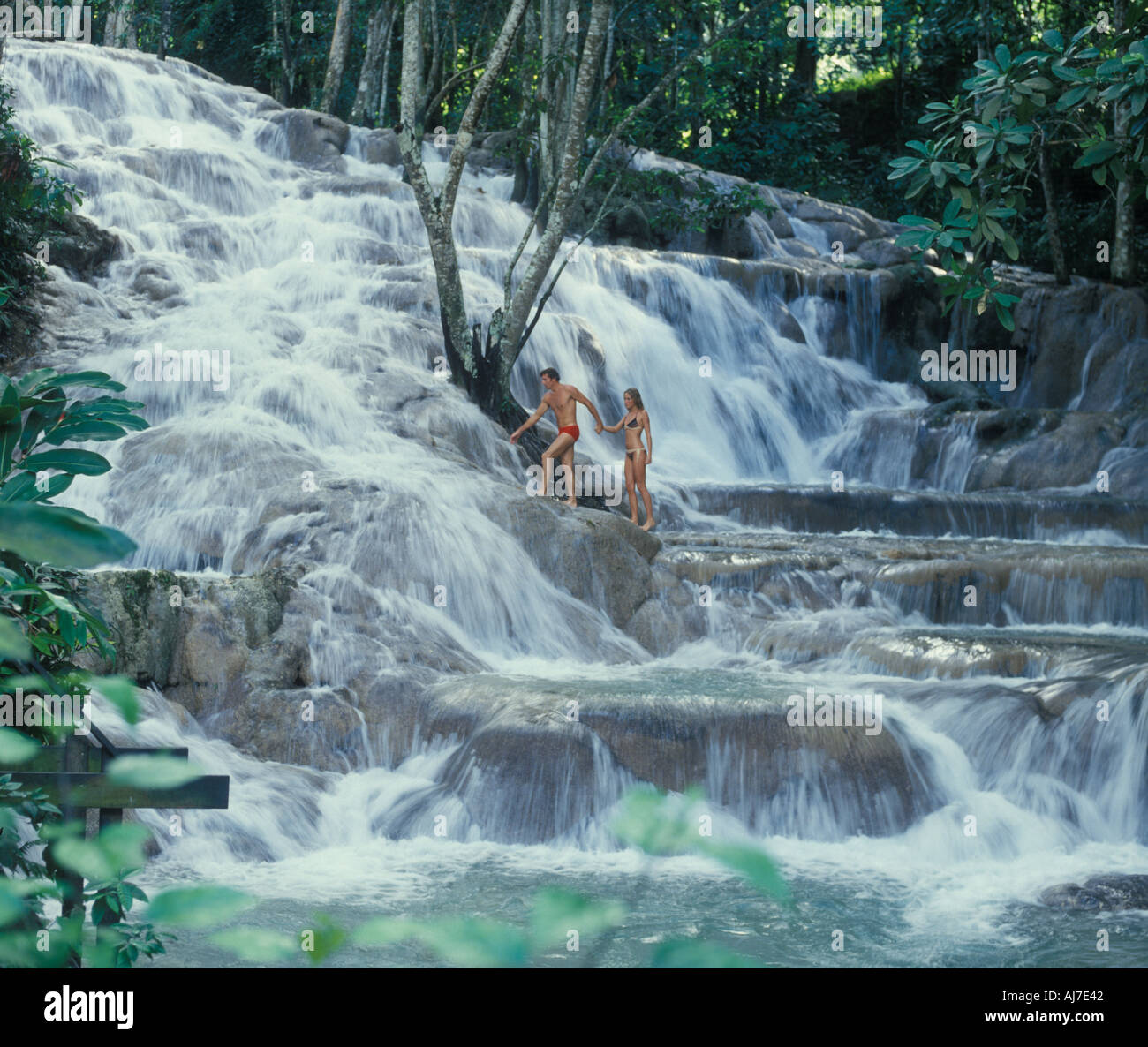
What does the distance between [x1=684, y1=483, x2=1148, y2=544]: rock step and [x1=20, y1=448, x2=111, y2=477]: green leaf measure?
37.7ft

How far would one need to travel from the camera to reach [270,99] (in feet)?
77.4

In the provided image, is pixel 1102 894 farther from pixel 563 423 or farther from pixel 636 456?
pixel 563 423

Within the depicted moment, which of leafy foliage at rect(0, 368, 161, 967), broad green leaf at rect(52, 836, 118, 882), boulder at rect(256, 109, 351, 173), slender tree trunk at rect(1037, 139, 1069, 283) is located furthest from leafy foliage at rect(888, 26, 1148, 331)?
boulder at rect(256, 109, 351, 173)

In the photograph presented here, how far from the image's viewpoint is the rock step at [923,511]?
12.7m

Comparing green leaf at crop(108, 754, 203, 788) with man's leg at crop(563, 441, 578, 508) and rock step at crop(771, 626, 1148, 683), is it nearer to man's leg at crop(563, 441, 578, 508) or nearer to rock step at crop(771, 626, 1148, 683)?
rock step at crop(771, 626, 1148, 683)

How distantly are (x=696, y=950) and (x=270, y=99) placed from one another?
24572 millimetres

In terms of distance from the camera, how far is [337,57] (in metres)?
25.5

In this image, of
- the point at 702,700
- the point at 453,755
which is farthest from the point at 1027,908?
the point at 453,755

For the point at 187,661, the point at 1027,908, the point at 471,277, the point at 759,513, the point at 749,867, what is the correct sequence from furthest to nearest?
1. the point at 471,277
2. the point at 759,513
3. the point at 187,661
4. the point at 1027,908
5. the point at 749,867

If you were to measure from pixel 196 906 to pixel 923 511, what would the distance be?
12846mm

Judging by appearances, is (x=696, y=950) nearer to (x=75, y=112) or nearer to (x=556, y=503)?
(x=556, y=503)

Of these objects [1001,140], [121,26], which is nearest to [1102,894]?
[1001,140]

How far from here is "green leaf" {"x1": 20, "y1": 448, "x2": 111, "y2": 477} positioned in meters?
2.42

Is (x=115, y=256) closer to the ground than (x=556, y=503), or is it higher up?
higher up
